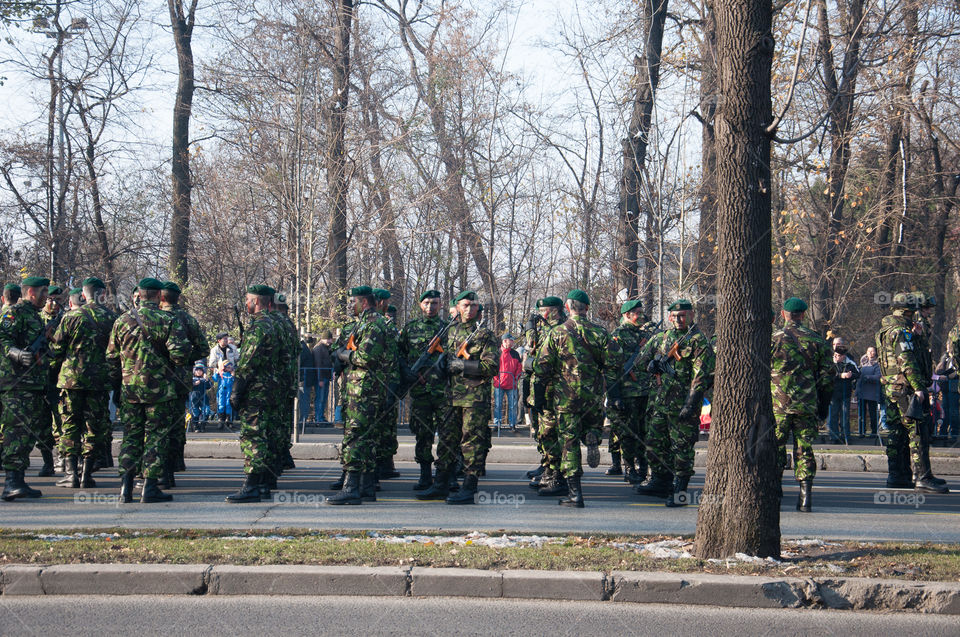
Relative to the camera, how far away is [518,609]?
5656 mm

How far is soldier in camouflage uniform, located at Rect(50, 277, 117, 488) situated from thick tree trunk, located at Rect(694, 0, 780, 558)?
21.9ft

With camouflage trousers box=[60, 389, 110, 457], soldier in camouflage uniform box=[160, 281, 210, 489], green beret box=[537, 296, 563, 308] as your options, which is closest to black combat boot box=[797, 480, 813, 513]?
green beret box=[537, 296, 563, 308]

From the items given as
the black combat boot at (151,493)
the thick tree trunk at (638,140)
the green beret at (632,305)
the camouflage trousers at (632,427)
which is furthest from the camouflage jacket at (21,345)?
the thick tree trunk at (638,140)

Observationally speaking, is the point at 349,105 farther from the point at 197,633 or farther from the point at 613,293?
the point at 197,633

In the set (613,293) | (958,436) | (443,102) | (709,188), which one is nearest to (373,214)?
(443,102)

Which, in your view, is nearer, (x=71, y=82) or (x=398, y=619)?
(x=398, y=619)

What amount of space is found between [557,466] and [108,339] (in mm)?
5253

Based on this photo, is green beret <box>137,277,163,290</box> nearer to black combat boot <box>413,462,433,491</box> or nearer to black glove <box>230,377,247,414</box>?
black glove <box>230,377,247,414</box>

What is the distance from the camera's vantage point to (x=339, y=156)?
56.5ft

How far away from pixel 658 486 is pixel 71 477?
6.61m

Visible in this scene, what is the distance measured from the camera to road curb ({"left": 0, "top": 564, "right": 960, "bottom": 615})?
228 inches

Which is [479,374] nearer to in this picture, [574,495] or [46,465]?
[574,495]

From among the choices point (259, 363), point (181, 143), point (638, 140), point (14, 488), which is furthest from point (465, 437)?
point (181, 143)

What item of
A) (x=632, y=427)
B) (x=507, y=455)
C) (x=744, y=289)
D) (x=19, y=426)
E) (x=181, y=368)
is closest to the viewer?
(x=744, y=289)
